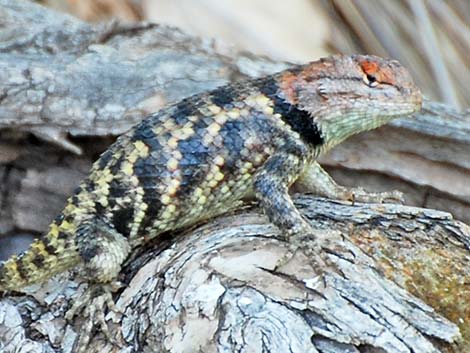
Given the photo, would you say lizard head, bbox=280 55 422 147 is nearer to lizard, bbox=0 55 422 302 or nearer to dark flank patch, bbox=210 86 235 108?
lizard, bbox=0 55 422 302

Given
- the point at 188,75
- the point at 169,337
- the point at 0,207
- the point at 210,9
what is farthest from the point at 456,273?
the point at 210,9

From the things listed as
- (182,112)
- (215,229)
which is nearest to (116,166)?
(182,112)

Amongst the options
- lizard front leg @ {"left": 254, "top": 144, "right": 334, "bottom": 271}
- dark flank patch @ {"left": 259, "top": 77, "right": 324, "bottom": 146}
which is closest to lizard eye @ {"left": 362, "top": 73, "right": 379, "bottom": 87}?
dark flank patch @ {"left": 259, "top": 77, "right": 324, "bottom": 146}

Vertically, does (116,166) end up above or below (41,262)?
above

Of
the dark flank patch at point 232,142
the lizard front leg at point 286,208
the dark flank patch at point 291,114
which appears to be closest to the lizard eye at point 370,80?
the dark flank patch at point 291,114

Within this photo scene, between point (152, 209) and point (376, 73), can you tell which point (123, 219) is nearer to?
point (152, 209)

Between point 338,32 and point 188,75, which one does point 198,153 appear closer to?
point 188,75
